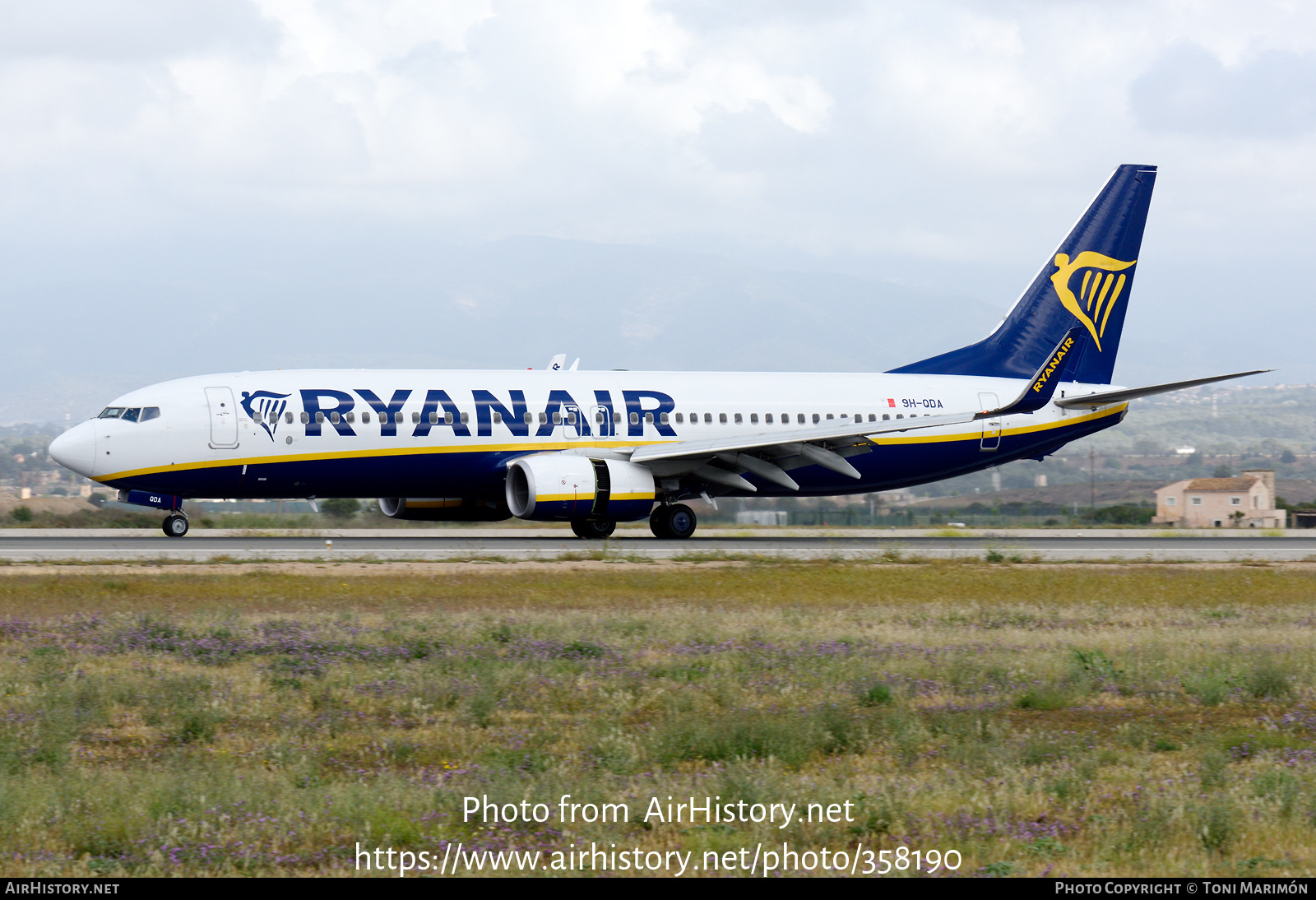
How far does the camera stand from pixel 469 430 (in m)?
32.2

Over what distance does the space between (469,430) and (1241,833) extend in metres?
25.6

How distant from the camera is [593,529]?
3406 centimetres

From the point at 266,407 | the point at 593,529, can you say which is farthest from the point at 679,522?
the point at 266,407

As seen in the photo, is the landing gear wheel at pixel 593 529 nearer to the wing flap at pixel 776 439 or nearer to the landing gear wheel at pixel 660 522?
the landing gear wheel at pixel 660 522

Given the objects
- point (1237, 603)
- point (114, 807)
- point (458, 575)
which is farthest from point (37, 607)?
point (1237, 603)

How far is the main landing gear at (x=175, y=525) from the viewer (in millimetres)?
32938

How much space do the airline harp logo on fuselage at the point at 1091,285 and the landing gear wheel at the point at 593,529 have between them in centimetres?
1621

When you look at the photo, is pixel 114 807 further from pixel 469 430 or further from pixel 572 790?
pixel 469 430

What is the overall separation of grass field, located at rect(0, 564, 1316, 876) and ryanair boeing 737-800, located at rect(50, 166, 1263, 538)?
11.3 m

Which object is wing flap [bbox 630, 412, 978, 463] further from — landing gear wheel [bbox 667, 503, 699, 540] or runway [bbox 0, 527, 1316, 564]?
runway [bbox 0, 527, 1316, 564]

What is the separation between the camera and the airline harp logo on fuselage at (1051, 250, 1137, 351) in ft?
134

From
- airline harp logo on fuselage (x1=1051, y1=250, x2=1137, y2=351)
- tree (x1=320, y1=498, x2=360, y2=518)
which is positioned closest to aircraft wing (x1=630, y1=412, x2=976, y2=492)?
airline harp logo on fuselage (x1=1051, y1=250, x2=1137, y2=351)

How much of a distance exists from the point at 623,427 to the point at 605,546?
5783 millimetres

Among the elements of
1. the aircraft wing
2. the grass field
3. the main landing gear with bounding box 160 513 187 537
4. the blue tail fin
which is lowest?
the grass field
